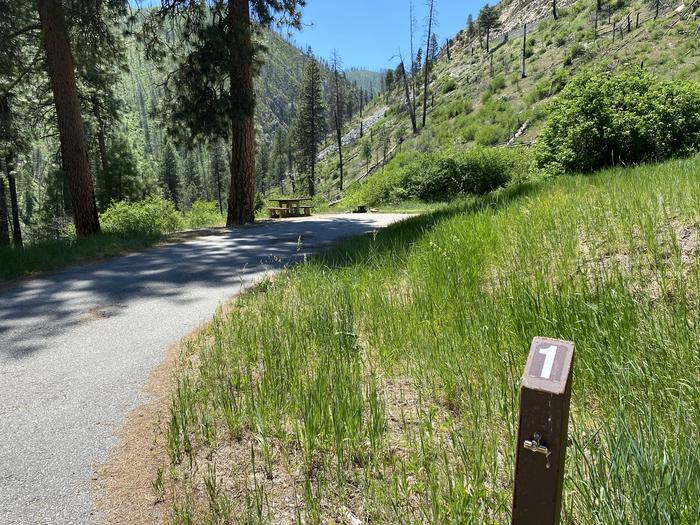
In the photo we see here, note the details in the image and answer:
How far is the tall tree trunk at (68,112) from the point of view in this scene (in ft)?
33.8

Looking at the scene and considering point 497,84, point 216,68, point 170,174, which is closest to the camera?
point 216,68

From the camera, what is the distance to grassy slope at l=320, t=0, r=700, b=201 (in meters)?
35.2

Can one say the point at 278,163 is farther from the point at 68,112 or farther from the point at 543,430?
the point at 543,430

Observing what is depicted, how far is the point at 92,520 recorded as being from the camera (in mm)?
2027

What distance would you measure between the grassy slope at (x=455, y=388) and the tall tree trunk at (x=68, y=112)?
9.44 meters

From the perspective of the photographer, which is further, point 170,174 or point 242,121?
point 170,174

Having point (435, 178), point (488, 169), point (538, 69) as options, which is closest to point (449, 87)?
point (538, 69)

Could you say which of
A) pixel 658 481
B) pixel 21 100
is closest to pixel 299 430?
pixel 658 481

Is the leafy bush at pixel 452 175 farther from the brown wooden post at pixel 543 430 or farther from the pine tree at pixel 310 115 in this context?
the pine tree at pixel 310 115

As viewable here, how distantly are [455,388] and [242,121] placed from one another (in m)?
13.0

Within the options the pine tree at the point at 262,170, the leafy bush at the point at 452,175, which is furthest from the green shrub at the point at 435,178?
the pine tree at the point at 262,170

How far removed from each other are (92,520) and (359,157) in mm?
84642

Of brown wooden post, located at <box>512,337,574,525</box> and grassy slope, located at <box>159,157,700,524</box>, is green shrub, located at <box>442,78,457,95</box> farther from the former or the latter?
brown wooden post, located at <box>512,337,574,525</box>

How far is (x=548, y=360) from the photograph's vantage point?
1.00 meters
